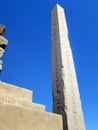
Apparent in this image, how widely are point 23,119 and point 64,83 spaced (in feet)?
6.77

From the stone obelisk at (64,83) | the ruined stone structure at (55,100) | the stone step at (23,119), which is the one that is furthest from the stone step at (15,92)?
the stone obelisk at (64,83)

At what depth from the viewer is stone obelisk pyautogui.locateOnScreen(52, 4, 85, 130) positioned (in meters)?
3.68

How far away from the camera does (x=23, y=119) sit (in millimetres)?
2160

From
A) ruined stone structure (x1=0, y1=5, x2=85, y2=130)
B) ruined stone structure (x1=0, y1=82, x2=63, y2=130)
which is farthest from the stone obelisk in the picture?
ruined stone structure (x1=0, y1=82, x2=63, y2=130)

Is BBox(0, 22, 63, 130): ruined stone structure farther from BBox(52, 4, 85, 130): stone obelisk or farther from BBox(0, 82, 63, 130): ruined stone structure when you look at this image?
BBox(52, 4, 85, 130): stone obelisk

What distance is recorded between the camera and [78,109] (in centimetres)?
393

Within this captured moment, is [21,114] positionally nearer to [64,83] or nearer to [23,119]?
[23,119]

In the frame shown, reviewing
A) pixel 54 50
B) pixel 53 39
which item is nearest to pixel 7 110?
→ pixel 54 50

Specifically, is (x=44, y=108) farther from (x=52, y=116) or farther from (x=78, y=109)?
(x=78, y=109)

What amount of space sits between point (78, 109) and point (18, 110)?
6.72 feet

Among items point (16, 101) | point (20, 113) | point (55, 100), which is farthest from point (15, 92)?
point (55, 100)

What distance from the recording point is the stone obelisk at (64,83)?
3.68 meters

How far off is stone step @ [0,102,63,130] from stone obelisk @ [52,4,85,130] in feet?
3.71

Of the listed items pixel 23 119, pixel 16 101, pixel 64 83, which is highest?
pixel 64 83
